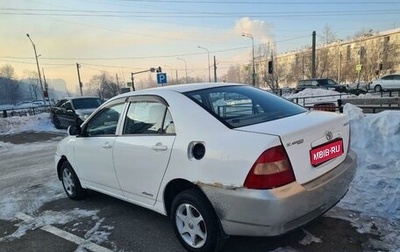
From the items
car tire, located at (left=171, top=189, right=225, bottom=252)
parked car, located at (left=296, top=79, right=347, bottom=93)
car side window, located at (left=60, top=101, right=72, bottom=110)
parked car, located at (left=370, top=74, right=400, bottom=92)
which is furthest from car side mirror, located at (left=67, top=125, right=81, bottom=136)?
parked car, located at (left=296, top=79, right=347, bottom=93)

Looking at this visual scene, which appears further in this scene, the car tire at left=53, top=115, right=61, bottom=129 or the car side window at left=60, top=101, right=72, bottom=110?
the car tire at left=53, top=115, right=61, bottom=129

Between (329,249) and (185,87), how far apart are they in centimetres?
224

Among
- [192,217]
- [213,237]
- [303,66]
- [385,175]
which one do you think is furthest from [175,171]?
[303,66]

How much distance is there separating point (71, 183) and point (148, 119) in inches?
89.8

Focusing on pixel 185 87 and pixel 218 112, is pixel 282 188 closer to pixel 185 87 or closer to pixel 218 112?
pixel 218 112

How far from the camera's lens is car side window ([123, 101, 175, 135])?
3.63 metres

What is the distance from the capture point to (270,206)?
108 inches

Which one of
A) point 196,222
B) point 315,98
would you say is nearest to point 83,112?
point 196,222

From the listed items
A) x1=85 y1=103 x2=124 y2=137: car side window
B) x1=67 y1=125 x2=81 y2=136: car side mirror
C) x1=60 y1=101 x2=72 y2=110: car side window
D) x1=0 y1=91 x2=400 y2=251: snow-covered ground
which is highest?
x1=85 y1=103 x2=124 y2=137: car side window

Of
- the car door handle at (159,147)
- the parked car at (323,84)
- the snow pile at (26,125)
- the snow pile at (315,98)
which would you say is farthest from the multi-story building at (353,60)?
the car door handle at (159,147)

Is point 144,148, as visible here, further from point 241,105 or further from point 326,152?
point 326,152

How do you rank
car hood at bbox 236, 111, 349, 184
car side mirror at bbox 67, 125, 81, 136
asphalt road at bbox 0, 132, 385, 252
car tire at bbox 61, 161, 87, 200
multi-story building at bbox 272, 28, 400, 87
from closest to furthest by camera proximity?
car hood at bbox 236, 111, 349, 184 < asphalt road at bbox 0, 132, 385, 252 < car side mirror at bbox 67, 125, 81, 136 < car tire at bbox 61, 161, 87, 200 < multi-story building at bbox 272, 28, 400, 87

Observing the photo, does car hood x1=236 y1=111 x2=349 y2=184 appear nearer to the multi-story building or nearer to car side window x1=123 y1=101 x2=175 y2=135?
car side window x1=123 y1=101 x2=175 y2=135

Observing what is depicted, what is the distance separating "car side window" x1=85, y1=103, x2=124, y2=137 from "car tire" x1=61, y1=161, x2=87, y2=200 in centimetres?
86
